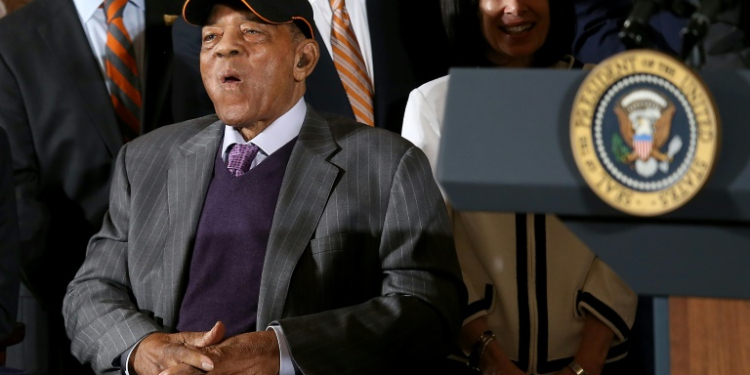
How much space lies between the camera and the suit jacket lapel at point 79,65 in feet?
9.15

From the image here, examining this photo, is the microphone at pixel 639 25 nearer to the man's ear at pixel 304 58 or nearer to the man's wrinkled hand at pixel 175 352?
the man's wrinkled hand at pixel 175 352

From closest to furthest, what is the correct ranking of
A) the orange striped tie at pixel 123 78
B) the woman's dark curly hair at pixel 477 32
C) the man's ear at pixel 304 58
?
the man's ear at pixel 304 58 → the woman's dark curly hair at pixel 477 32 → the orange striped tie at pixel 123 78

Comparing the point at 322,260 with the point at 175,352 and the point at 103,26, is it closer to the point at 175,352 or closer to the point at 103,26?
the point at 175,352

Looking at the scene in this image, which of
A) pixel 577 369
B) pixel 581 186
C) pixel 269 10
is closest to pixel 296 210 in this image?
pixel 269 10

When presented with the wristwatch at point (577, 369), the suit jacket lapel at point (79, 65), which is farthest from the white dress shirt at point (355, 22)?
the wristwatch at point (577, 369)

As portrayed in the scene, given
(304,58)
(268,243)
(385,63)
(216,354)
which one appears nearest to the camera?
(216,354)

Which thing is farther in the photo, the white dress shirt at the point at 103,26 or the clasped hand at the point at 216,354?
the white dress shirt at the point at 103,26

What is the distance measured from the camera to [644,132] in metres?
1.06

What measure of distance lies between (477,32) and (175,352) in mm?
1161

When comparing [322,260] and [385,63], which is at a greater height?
[385,63]

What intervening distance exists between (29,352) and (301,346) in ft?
4.03

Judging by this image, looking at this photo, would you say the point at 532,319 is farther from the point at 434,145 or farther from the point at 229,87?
the point at 229,87

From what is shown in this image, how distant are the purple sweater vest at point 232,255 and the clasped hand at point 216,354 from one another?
0.10 meters

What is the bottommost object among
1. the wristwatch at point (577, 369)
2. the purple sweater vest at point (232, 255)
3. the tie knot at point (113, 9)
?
the wristwatch at point (577, 369)
